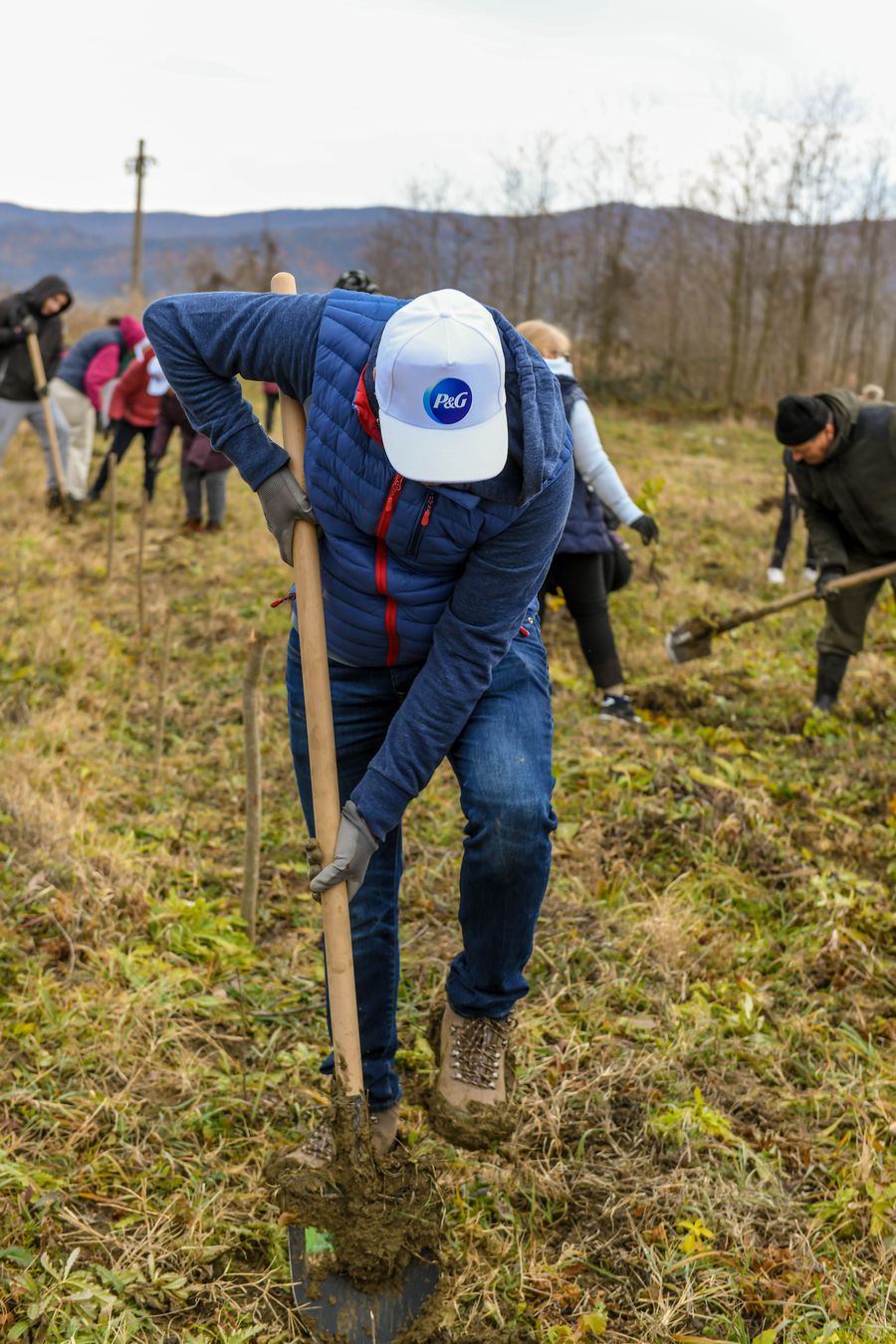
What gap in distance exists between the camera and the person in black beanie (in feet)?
17.0

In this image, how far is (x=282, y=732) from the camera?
17.0 feet

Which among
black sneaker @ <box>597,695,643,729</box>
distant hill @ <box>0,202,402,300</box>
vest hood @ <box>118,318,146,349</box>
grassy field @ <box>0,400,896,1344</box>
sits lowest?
grassy field @ <box>0,400,896,1344</box>

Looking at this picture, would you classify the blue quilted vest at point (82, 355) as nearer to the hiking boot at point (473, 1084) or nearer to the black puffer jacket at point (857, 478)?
the black puffer jacket at point (857, 478)

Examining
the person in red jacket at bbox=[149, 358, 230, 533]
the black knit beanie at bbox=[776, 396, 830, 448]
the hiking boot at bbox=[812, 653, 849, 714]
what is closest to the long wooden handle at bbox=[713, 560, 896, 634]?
the hiking boot at bbox=[812, 653, 849, 714]

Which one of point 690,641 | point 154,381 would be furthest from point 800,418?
point 154,381

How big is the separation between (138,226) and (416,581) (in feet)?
94.0

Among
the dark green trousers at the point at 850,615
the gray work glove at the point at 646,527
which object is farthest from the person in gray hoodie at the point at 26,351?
the dark green trousers at the point at 850,615

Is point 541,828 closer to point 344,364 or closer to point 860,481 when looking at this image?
point 344,364

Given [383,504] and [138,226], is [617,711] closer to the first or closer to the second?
[383,504]

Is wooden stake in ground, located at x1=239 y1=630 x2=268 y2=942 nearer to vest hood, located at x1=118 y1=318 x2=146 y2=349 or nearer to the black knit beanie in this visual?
the black knit beanie

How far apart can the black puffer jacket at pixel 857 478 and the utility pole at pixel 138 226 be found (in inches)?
933

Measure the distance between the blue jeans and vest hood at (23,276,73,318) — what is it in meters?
7.75

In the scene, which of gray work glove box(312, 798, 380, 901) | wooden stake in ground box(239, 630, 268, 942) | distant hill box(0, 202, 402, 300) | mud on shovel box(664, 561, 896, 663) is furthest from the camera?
distant hill box(0, 202, 402, 300)

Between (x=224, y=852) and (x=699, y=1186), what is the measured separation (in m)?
2.20
